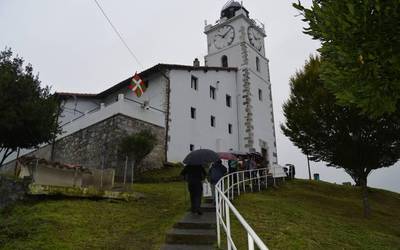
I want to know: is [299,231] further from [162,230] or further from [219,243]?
[162,230]

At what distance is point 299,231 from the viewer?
840cm

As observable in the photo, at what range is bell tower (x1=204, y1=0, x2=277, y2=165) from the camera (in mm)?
27656

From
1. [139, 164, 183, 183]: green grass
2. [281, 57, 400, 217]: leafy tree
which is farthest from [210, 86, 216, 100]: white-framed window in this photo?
[281, 57, 400, 217]: leafy tree

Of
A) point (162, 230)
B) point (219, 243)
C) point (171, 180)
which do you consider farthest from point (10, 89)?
point (219, 243)

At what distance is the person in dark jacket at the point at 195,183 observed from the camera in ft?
29.8

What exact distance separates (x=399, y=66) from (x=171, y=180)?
14.4 m

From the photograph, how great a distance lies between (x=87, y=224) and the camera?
340 inches

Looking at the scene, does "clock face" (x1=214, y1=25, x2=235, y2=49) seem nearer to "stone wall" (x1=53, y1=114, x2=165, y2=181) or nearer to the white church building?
the white church building

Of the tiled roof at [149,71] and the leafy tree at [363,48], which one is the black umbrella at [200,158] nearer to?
the leafy tree at [363,48]

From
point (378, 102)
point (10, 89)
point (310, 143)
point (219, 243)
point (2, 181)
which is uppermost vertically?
point (10, 89)

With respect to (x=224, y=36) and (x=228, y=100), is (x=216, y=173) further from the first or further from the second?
(x=224, y=36)

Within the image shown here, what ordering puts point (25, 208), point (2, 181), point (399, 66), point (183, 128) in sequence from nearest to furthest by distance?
point (399, 66) → point (25, 208) → point (2, 181) → point (183, 128)

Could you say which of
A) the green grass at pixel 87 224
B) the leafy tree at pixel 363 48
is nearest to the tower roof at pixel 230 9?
the green grass at pixel 87 224

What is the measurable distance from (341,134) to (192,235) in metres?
11.3
